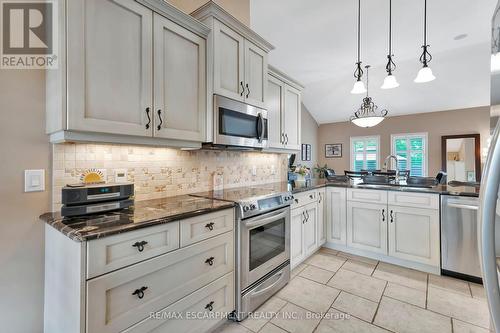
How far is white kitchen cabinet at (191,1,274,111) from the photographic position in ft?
6.33

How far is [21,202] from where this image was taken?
133cm

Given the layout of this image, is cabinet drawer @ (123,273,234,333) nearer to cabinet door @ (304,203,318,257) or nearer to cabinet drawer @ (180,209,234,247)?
cabinet drawer @ (180,209,234,247)

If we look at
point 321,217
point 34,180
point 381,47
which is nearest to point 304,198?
point 321,217

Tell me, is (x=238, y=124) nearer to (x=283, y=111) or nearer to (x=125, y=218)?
(x=283, y=111)

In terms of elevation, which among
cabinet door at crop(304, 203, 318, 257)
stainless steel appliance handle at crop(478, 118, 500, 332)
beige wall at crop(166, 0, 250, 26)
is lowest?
cabinet door at crop(304, 203, 318, 257)

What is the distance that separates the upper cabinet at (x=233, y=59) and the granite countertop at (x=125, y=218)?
0.64 m

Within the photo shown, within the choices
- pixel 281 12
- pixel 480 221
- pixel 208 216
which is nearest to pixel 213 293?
pixel 208 216

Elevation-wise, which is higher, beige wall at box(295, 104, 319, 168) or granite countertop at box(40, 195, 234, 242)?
beige wall at box(295, 104, 319, 168)

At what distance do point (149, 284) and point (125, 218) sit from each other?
0.39 meters

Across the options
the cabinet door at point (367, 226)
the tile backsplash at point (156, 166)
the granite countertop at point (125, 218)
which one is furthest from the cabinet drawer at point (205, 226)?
the cabinet door at point (367, 226)

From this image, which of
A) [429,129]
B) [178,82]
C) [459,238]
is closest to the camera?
[178,82]

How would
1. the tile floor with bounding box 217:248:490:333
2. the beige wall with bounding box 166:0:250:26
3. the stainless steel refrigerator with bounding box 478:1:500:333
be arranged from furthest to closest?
the beige wall with bounding box 166:0:250:26, the tile floor with bounding box 217:248:490:333, the stainless steel refrigerator with bounding box 478:1:500:333

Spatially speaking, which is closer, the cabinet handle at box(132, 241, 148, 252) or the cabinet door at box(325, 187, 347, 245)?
the cabinet handle at box(132, 241, 148, 252)

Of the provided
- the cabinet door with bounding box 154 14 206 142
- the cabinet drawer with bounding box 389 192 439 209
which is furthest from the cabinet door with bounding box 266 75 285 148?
the cabinet drawer with bounding box 389 192 439 209
